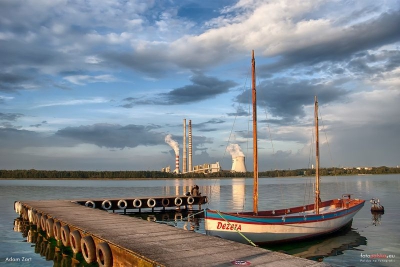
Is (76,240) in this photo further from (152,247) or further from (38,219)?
(38,219)

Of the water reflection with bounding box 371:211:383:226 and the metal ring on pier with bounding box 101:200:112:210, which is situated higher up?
the metal ring on pier with bounding box 101:200:112:210

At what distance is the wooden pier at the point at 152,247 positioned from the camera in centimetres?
1189

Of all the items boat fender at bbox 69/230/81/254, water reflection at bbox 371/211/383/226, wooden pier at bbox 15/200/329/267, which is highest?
wooden pier at bbox 15/200/329/267

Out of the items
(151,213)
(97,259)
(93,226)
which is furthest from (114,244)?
(151,213)

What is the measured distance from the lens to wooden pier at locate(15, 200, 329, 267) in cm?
1189

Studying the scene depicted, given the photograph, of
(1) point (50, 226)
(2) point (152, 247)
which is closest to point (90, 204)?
(1) point (50, 226)

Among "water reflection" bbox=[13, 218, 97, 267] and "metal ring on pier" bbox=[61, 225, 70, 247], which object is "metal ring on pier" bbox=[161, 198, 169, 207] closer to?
"water reflection" bbox=[13, 218, 97, 267]

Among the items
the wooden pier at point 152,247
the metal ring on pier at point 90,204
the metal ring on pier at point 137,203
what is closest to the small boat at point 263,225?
the wooden pier at point 152,247

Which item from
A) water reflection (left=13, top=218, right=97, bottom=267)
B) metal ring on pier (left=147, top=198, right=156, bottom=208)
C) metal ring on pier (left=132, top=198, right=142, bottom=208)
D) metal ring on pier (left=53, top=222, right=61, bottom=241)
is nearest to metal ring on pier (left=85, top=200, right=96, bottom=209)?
metal ring on pier (left=132, top=198, right=142, bottom=208)

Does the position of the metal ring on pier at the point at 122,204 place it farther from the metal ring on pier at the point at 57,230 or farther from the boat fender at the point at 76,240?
the boat fender at the point at 76,240

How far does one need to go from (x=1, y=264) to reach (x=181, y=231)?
9.40 meters

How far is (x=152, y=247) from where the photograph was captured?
1398 cm

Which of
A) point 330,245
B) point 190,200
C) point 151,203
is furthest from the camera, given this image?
point 190,200

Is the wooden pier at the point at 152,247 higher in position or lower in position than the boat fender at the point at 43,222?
higher
